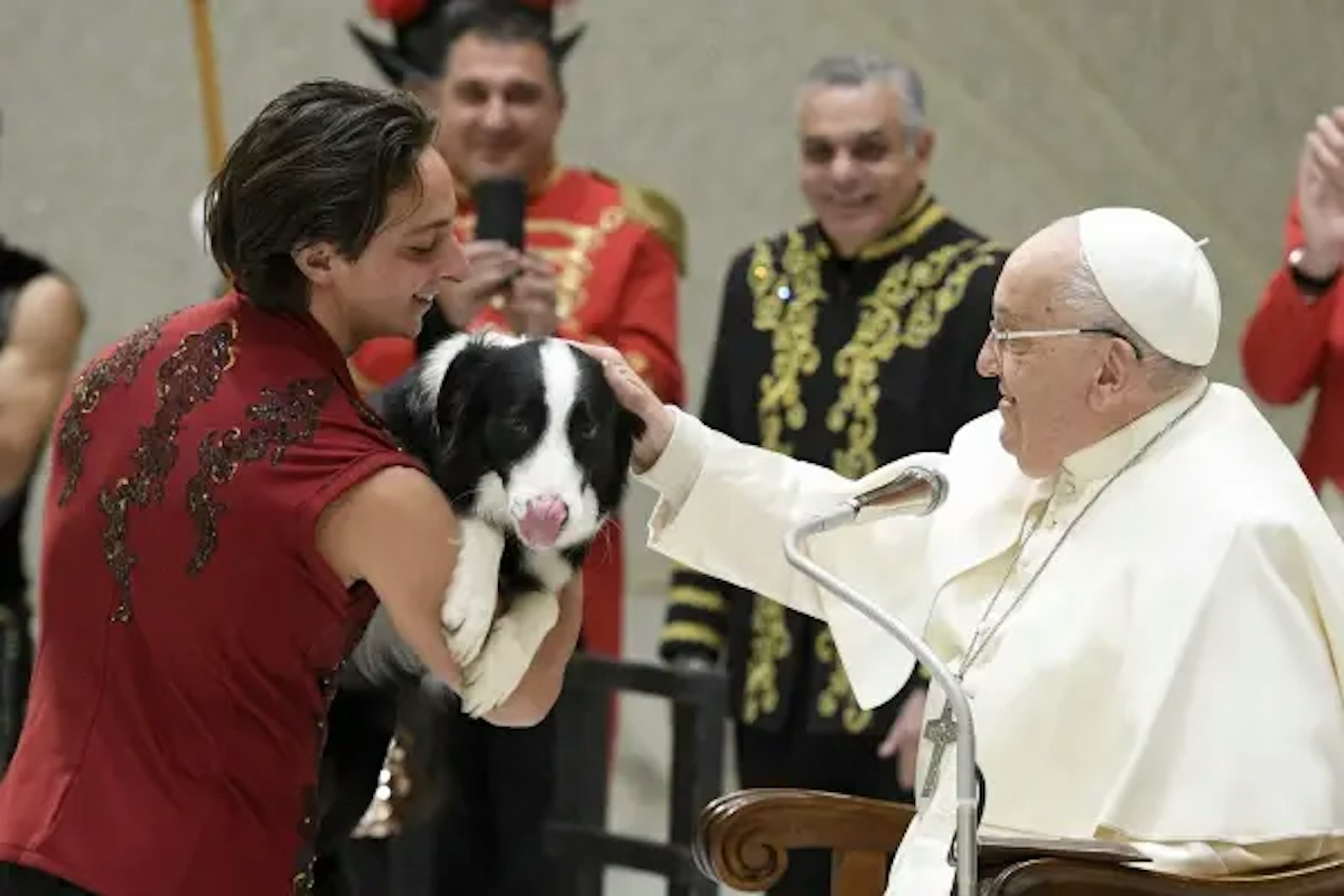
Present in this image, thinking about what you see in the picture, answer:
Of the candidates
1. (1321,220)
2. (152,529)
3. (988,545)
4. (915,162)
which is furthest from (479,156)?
(152,529)

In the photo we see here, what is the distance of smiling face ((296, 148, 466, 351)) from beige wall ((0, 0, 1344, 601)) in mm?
3418

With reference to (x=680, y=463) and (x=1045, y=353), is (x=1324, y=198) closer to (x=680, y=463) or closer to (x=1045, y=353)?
(x=1045, y=353)

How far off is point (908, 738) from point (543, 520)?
5.01 ft

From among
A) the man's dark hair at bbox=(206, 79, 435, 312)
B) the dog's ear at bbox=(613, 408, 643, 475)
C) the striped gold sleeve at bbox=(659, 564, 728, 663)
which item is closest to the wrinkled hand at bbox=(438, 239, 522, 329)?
the striped gold sleeve at bbox=(659, 564, 728, 663)

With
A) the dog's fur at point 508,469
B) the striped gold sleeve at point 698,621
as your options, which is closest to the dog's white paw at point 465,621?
the dog's fur at point 508,469

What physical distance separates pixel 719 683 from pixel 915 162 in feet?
2.77

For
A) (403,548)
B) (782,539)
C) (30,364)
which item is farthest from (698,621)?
(403,548)

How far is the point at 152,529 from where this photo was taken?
2215 millimetres

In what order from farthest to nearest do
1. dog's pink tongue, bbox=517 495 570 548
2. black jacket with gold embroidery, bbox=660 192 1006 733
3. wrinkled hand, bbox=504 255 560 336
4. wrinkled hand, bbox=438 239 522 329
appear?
black jacket with gold embroidery, bbox=660 192 1006 733, wrinkled hand, bbox=504 255 560 336, wrinkled hand, bbox=438 239 522 329, dog's pink tongue, bbox=517 495 570 548

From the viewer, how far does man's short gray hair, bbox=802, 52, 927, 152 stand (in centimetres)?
394

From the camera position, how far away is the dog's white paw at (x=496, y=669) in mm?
2287

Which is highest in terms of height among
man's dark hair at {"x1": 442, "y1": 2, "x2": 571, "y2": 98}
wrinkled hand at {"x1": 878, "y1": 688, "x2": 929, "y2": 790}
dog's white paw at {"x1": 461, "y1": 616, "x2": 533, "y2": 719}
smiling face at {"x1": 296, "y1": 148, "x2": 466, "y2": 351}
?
man's dark hair at {"x1": 442, "y1": 2, "x2": 571, "y2": 98}

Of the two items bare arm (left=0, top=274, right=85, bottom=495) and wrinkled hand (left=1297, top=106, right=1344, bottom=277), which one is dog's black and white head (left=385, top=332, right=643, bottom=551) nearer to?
wrinkled hand (left=1297, top=106, right=1344, bottom=277)

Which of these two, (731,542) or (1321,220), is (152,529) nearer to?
(731,542)
